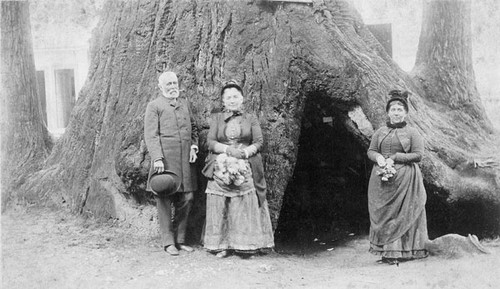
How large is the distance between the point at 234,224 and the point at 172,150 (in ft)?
3.20

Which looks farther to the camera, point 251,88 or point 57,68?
point 57,68

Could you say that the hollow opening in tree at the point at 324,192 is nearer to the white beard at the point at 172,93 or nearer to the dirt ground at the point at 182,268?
the dirt ground at the point at 182,268

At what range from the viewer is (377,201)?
5.80m

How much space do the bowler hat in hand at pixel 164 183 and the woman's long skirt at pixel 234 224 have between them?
0.39m

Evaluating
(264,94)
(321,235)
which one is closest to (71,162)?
(264,94)

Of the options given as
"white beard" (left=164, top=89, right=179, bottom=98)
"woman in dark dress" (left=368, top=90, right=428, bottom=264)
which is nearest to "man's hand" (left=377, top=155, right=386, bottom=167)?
"woman in dark dress" (left=368, top=90, right=428, bottom=264)

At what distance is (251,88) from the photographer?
626 centimetres

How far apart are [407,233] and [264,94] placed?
84.9 inches

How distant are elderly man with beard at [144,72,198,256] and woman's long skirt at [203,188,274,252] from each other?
0.91ft

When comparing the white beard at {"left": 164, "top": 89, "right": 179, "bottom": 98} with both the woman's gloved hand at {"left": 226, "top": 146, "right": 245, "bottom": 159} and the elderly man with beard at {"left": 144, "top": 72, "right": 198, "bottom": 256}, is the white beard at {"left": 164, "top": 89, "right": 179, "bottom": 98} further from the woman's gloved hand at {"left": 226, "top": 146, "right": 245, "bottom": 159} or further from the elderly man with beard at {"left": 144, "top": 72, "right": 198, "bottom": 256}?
the woman's gloved hand at {"left": 226, "top": 146, "right": 245, "bottom": 159}

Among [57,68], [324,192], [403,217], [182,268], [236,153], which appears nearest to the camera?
[182,268]

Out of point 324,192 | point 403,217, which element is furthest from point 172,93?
point 324,192

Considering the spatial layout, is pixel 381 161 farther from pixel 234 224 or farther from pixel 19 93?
pixel 19 93

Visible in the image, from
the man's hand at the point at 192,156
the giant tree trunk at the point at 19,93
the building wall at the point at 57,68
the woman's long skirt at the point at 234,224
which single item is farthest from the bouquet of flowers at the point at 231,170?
the building wall at the point at 57,68
